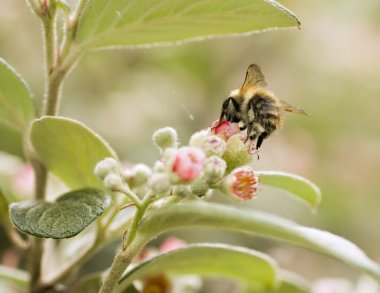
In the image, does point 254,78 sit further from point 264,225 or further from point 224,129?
point 264,225

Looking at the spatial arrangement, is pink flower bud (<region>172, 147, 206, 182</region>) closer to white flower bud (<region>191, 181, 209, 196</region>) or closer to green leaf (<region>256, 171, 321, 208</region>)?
white flower bud (<region>191, 181, 209, 196</region>)

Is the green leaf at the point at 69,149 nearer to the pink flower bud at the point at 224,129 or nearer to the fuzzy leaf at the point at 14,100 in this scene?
the fuzzy leaf at the point at 14,100

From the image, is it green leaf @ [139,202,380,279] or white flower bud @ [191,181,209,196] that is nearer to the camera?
green leaf @ [139,202,380,279]

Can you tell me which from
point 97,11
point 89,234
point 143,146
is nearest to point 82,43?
point 97,11

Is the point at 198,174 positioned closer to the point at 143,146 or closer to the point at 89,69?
the point at 143,146

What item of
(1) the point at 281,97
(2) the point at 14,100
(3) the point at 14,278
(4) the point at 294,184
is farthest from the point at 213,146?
(1) the point at 281,97

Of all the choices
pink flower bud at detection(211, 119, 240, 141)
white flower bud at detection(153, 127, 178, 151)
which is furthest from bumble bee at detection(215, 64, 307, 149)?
white flower bud at detection(153, 127, 178, 151)

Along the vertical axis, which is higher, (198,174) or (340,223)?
(198,174)
